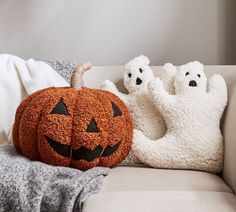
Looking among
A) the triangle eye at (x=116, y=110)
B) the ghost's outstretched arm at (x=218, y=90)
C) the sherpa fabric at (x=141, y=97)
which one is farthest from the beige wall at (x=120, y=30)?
the triangle eye at (x=116, y=110)

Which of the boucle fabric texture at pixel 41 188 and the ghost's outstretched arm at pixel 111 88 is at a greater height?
the ghost's outstretched arm at pixel 111 88

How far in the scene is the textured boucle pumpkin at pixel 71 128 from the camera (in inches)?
46.9

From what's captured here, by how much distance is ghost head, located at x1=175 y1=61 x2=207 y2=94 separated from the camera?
1377 mm

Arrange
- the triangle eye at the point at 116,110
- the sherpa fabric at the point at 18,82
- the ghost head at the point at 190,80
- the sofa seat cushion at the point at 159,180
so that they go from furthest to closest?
the sherpa fabric at the point at 18,82 → the ghost head at the point at 190,80 → the triangle eye at the point at 116,110 → the sofa seat cushion at the point at 159,180

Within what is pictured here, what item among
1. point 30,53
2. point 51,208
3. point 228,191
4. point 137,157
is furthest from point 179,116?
point 30,53

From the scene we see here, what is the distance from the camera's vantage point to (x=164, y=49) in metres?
1.91

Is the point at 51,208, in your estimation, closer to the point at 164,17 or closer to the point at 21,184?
the point at 21,184

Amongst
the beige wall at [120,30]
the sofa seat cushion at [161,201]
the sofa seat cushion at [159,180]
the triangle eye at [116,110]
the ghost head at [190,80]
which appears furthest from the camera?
the beige wall at [120,30]

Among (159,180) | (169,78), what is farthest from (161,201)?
(169,78)

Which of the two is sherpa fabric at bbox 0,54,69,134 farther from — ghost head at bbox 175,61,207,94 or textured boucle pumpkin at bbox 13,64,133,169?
ghost head at bbox 175,61,207,94

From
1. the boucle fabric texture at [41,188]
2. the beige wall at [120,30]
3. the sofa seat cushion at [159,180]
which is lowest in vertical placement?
the sofa seat cushion at [159,180]

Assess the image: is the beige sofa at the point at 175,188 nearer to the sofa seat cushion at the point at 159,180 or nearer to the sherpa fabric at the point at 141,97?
the sofa seat cushion at the point at 159,180

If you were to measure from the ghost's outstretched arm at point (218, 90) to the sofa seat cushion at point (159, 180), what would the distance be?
24 centimetres

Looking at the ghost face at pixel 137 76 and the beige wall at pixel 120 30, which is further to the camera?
the beige wall at pixel 120 30
